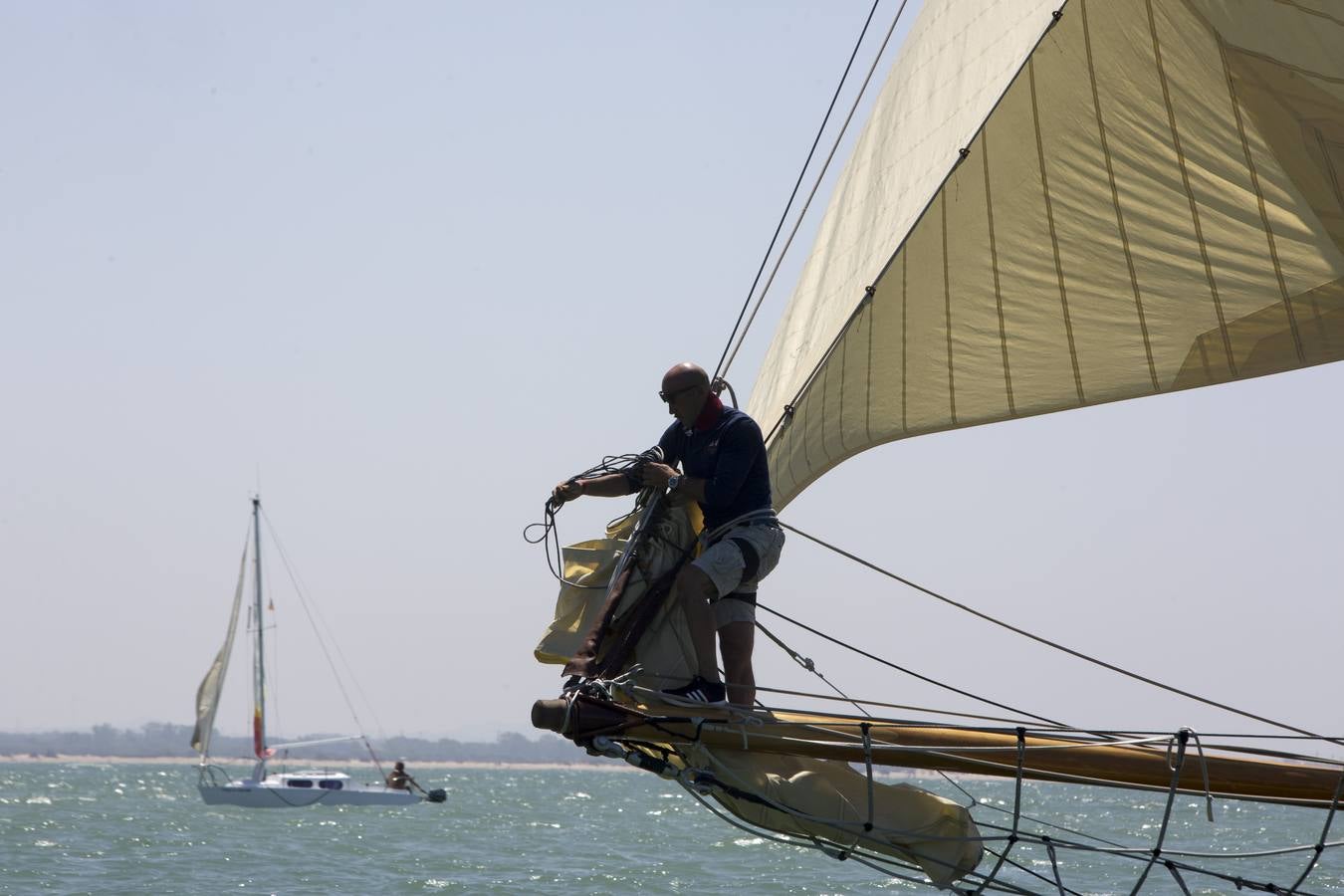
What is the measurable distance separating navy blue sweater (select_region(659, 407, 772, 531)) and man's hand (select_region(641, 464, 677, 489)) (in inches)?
5.1

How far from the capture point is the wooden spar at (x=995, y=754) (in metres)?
6.13

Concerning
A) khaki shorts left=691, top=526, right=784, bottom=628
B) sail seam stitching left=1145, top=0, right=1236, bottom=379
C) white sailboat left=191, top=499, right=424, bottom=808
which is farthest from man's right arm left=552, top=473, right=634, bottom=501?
white sailboat left=191, top=499, right=424, bottom=808

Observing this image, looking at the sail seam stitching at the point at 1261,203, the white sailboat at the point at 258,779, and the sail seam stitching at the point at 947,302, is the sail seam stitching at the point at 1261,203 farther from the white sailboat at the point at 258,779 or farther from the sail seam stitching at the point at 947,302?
the white sailboat at the point at 258,779

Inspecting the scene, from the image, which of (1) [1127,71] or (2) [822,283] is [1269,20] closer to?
(1) [1127,71]

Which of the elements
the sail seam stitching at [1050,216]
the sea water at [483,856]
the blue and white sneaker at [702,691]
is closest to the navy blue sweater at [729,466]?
the blue and white sneaker at [702,691]

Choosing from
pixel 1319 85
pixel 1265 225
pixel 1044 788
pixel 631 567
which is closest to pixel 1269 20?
pixel 1319 85

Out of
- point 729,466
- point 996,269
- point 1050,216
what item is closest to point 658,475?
point 729,466

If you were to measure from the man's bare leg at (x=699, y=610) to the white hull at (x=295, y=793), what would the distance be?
4591 cm

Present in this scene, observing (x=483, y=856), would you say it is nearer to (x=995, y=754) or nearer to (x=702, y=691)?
(x=702, y=691)

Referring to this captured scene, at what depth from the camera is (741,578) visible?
22.1ft

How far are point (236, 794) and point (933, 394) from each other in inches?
1806

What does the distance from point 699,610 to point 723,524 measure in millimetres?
448

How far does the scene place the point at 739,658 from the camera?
684 centimetres

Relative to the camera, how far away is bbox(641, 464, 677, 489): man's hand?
22.5 ft
